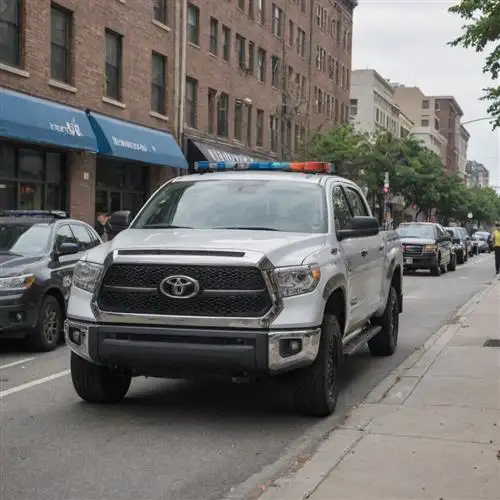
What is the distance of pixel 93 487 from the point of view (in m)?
4.75

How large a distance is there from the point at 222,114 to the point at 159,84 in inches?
252

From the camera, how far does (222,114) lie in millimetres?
34750

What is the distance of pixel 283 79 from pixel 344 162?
5563 millimetres

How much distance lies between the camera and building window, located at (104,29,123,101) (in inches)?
983

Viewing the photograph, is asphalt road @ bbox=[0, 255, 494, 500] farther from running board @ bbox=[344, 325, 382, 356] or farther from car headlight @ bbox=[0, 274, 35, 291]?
car headlight @ bbox=[0, 274, 35, 291]

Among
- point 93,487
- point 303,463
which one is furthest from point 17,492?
point 303,463

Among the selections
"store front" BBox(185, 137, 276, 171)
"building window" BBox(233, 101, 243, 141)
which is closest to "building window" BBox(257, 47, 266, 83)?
"building window" BBox(233, 101, 243, 141)

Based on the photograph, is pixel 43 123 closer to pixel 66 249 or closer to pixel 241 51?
pixel 66 249

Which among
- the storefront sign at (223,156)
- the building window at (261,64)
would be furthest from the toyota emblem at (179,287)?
the building window at (261,64)

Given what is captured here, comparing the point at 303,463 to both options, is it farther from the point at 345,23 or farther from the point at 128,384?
the point at 345,23

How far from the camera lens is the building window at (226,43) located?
113 ft

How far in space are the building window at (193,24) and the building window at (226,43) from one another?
2930 millimetres

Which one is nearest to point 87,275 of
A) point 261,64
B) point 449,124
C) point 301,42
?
point 261,64

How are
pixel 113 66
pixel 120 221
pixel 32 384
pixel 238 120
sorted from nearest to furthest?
1. pixel 120 221
2. pixel 32 384
3. pixel 113 66
4. pixel 238 120
